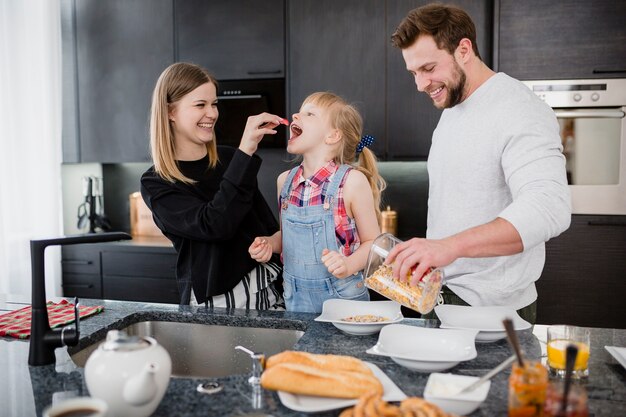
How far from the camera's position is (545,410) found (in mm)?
885

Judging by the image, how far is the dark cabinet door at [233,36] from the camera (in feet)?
11.4

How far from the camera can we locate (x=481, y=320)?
1.45 m

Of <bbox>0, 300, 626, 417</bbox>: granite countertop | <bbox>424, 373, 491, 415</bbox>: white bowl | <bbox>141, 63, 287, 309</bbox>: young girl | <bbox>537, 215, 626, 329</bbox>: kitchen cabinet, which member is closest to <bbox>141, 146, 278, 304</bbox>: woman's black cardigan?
<bbox>141, 63, 287, 309</bbox>: young girl

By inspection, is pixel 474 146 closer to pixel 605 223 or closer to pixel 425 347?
pixel 425 347

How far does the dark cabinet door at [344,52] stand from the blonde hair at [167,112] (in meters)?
1.50

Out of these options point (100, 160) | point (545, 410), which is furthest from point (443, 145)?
point (100, 160)

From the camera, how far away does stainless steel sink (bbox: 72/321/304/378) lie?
169 cm

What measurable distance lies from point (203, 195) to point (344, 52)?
1771 millimetres

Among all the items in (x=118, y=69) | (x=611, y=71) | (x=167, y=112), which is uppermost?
(x=118, y=69)

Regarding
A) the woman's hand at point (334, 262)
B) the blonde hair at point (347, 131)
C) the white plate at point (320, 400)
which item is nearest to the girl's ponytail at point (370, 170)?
the blonde hair at point (347, 131)

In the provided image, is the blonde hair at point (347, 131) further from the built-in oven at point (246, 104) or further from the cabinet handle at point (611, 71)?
the cabinet handle at point (611, 71)

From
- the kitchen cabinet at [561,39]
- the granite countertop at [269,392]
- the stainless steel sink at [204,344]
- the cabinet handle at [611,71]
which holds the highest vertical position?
the kitchen cabinet at [561,39]

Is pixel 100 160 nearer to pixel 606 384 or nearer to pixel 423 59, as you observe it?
pixel 423 59

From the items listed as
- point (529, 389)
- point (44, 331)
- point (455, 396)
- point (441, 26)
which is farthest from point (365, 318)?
point (441, 26)
